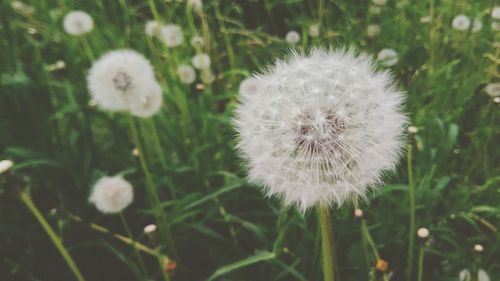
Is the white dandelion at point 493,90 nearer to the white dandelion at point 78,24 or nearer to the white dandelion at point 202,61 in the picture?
the white dandelion at point 202,61

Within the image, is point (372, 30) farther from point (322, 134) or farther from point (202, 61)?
point (322, 134)

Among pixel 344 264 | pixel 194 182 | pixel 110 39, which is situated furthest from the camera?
pixel 110 39

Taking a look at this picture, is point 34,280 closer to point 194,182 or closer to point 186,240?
point 186,240

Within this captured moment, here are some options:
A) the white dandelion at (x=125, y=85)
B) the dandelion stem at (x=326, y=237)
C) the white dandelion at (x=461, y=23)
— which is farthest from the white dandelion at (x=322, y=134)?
the white dandelion at (x=461, y=23)

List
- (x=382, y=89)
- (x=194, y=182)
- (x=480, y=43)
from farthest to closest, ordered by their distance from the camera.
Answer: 1. (x=480, y=43)
2. (x=194, y=182)
3. (x=382, y=89)

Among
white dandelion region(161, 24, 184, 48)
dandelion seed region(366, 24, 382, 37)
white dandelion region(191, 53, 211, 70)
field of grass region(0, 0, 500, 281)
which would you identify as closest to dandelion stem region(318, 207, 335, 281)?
field of grass region(0, 0, 500, 281)

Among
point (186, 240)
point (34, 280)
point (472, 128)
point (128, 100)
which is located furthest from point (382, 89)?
point (34, 280)

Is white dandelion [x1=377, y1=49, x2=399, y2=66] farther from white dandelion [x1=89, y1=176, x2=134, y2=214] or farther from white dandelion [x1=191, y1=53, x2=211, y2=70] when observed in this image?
white dandelion [x1=89, y1=176, x2=134, y2=214]
